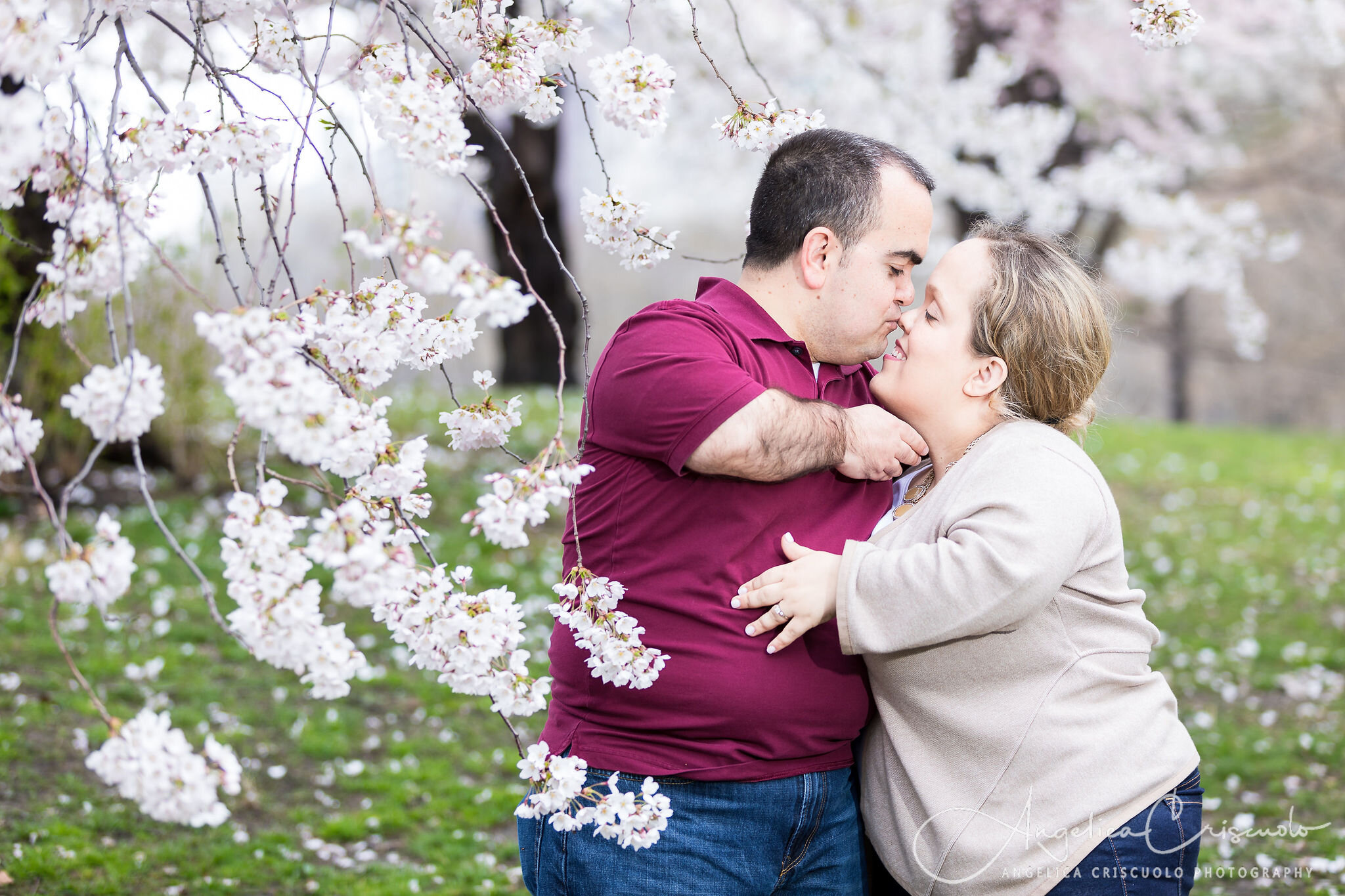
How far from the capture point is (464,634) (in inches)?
65.6

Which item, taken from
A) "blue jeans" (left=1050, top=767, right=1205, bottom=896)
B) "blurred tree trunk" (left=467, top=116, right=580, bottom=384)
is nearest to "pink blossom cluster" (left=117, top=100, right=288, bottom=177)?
"blue jeans" (left=1050, top=767, right=1205, bottom=896)

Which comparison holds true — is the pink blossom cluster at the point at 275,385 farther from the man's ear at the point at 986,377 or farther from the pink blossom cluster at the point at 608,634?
the man's ear at the point at 986,377

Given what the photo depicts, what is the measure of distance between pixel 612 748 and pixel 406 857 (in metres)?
2.36

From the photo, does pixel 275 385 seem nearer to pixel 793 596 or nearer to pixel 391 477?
pixel 391 477

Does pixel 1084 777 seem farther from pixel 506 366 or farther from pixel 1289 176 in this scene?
pixel 1289 176

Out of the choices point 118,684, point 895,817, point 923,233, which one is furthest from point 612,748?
point 118,684

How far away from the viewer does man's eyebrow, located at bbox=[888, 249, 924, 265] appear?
2.16m

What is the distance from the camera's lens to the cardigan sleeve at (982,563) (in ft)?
5.97

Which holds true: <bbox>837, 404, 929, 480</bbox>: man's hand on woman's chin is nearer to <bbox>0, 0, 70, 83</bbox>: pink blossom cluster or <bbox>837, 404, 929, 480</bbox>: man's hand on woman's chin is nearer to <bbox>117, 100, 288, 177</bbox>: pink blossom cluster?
<bbox>117, 100, 288, 177</bbox>: pink blossom cluster

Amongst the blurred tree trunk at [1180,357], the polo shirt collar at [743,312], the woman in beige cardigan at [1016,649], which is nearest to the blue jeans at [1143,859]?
the woman in beige cardigan at [1016,649]

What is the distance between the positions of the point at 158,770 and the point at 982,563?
127 cm

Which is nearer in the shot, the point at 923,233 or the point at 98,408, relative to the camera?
the point at 98,408

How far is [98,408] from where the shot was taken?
1.33 metres

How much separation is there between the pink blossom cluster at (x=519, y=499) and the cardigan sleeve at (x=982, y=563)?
0.62 m
